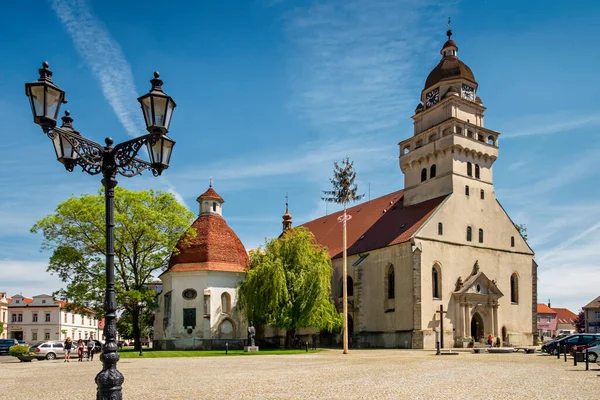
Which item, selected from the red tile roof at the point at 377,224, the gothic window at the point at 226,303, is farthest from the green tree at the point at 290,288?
the red tile roof at the point at 377,224

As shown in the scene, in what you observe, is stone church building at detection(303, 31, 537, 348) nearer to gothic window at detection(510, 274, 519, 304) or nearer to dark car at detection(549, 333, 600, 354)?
gothic window at detection(510, 274, 519, 304)

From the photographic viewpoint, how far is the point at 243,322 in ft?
152

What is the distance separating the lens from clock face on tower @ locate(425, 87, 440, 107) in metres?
49.3

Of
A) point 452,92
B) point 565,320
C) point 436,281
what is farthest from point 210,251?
point 565,320

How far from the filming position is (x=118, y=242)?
41.1m

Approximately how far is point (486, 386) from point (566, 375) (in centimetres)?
523

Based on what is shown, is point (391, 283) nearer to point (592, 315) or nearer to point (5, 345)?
point (5, 345)

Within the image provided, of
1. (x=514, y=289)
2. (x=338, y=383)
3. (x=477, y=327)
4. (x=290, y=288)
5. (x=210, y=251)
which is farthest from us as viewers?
(x=514, y=289)

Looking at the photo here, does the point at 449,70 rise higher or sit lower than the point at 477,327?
higher

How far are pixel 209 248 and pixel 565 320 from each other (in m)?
105

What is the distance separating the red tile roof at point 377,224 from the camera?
4528cm

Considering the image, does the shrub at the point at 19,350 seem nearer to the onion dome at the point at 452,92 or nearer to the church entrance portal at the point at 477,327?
the church entrance portal at the point at 477,327

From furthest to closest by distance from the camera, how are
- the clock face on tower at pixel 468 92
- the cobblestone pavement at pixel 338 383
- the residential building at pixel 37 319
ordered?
the residential building at pixel 37 319 < the clock face on tower at pixel 468 92 < the cobblestone pavement at pixel 338 383

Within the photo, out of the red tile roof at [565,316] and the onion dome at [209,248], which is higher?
the onion dome at [209,248]
